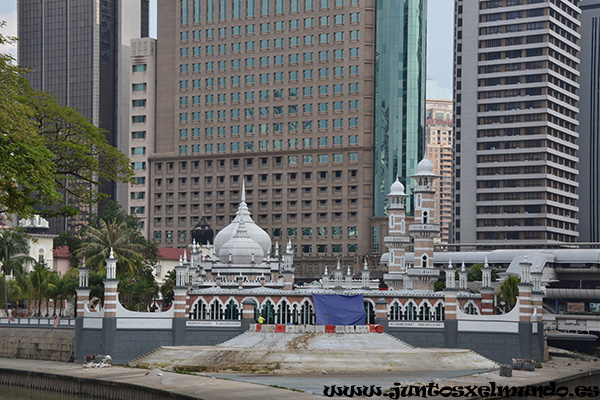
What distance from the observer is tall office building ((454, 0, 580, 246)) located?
165m

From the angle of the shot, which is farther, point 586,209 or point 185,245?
point 586,209

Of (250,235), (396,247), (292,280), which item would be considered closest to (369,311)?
(292,280)

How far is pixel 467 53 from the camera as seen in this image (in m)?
171

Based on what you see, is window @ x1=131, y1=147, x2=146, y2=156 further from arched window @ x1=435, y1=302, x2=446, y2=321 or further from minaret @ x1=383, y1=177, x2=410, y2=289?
arched window @ x1=435, y1=302, x2=446, y2=321

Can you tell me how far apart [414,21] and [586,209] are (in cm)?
5847

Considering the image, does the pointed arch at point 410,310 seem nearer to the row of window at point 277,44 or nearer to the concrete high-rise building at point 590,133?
the row of window at point 277,44

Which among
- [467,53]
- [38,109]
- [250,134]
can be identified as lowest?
[38,109]

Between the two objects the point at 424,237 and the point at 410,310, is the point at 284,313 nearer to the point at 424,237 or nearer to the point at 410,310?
the point at 410,310

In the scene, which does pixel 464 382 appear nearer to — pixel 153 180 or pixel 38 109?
pixel 38 109

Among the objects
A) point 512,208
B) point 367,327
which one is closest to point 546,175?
point 512,208

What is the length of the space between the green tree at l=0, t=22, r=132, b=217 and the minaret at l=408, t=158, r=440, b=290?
4383 cm

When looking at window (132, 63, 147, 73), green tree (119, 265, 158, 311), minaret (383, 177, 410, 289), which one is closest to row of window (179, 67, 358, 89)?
window (132, 63, 147, 73)

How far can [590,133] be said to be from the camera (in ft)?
641

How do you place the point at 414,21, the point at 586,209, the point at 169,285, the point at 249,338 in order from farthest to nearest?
the point at 586,209 < the point at 414,21 < the point at 169,285 < the point at 249,338
